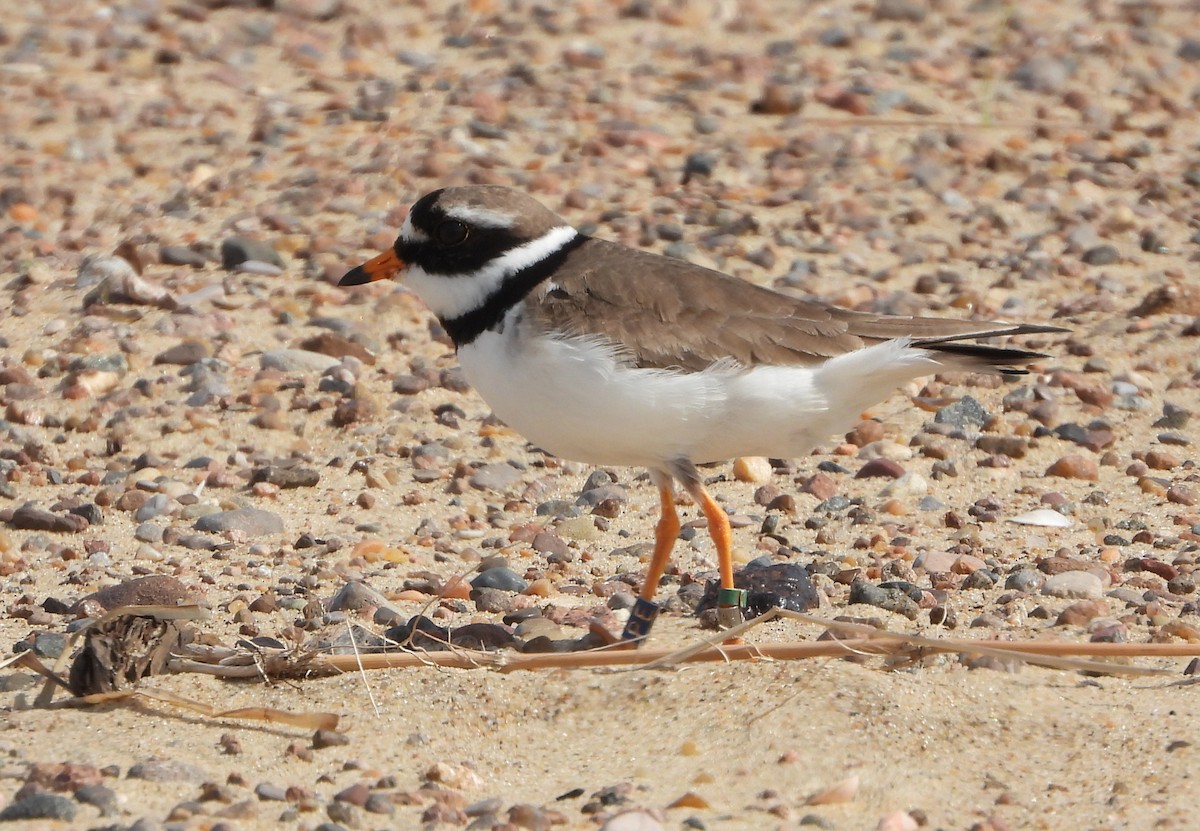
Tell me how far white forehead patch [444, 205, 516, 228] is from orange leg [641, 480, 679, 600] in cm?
99

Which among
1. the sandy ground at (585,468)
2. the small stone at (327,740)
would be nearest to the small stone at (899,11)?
the sandy ground at (585,468)

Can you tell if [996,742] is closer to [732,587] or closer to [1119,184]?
[732,587]

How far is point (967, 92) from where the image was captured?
9.98 metres

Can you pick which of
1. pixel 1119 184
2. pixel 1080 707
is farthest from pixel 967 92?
pixel 1080 707

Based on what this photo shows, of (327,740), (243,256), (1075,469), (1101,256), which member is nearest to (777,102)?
(1101,256)

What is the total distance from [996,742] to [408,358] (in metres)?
3.75

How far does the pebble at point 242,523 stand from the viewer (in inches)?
232

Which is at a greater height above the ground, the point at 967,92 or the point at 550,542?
the point at 967,92

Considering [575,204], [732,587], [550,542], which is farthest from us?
[575,204]

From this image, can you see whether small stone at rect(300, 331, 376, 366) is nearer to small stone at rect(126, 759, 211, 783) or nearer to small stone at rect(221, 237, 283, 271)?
small stone at rect(221, 237, 283, 271)

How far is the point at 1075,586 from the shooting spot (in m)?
5.29

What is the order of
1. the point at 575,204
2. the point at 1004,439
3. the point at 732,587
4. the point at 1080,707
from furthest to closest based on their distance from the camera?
1. the point at 575,204
2. the point at 1004,439
3. the point at 732,587
4. the point at 1080,707

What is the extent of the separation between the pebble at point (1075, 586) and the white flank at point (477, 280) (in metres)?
1.95

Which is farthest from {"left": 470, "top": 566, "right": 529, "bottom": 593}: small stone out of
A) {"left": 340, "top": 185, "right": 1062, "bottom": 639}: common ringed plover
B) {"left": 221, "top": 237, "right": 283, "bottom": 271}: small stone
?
{"left": 221, "top": 237, "right": 283, "bottom": 271}: small stone
